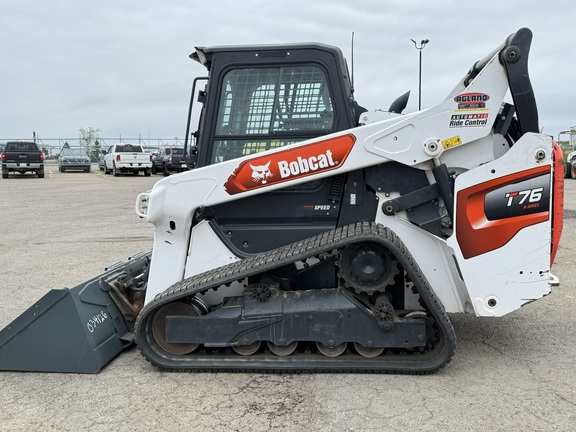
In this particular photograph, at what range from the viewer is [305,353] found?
4.22m

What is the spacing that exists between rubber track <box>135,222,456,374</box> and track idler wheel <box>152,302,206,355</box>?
37mm

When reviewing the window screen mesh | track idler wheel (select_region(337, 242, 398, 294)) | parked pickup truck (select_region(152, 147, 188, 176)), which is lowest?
track idler wheel (select_region(337, 242, 398, 294))

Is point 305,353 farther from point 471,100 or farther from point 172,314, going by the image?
point 471,100

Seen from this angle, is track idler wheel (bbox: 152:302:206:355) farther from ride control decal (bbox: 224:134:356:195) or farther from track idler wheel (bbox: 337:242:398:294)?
track idler wheel (bbox: 337:242:398:294)

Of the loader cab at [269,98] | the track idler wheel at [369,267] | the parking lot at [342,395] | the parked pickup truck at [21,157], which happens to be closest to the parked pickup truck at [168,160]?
the parked pickup truck at [21,157]

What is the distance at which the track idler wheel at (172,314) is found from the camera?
4.26 meters

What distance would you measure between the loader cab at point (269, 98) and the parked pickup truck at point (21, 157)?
2712cm

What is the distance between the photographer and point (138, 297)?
492cm

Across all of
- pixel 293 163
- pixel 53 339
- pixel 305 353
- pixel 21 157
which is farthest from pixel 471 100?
pixel 21 157

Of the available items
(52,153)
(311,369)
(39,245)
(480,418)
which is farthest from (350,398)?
(52,153)

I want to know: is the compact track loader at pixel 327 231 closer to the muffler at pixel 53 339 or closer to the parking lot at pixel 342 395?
the muffler at pixel 53 339

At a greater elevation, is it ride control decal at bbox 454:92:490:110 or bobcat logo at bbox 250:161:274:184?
ride control decal at bbox 454:92:490:110

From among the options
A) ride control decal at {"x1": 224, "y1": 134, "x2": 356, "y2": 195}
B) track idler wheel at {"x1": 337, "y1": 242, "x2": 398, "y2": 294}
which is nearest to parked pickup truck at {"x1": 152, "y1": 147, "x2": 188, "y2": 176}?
ride control decal at {"x1": 224, "y1": 134, "x2": 356, "y2": 195}

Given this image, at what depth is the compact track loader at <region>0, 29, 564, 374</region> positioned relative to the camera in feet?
13.3
